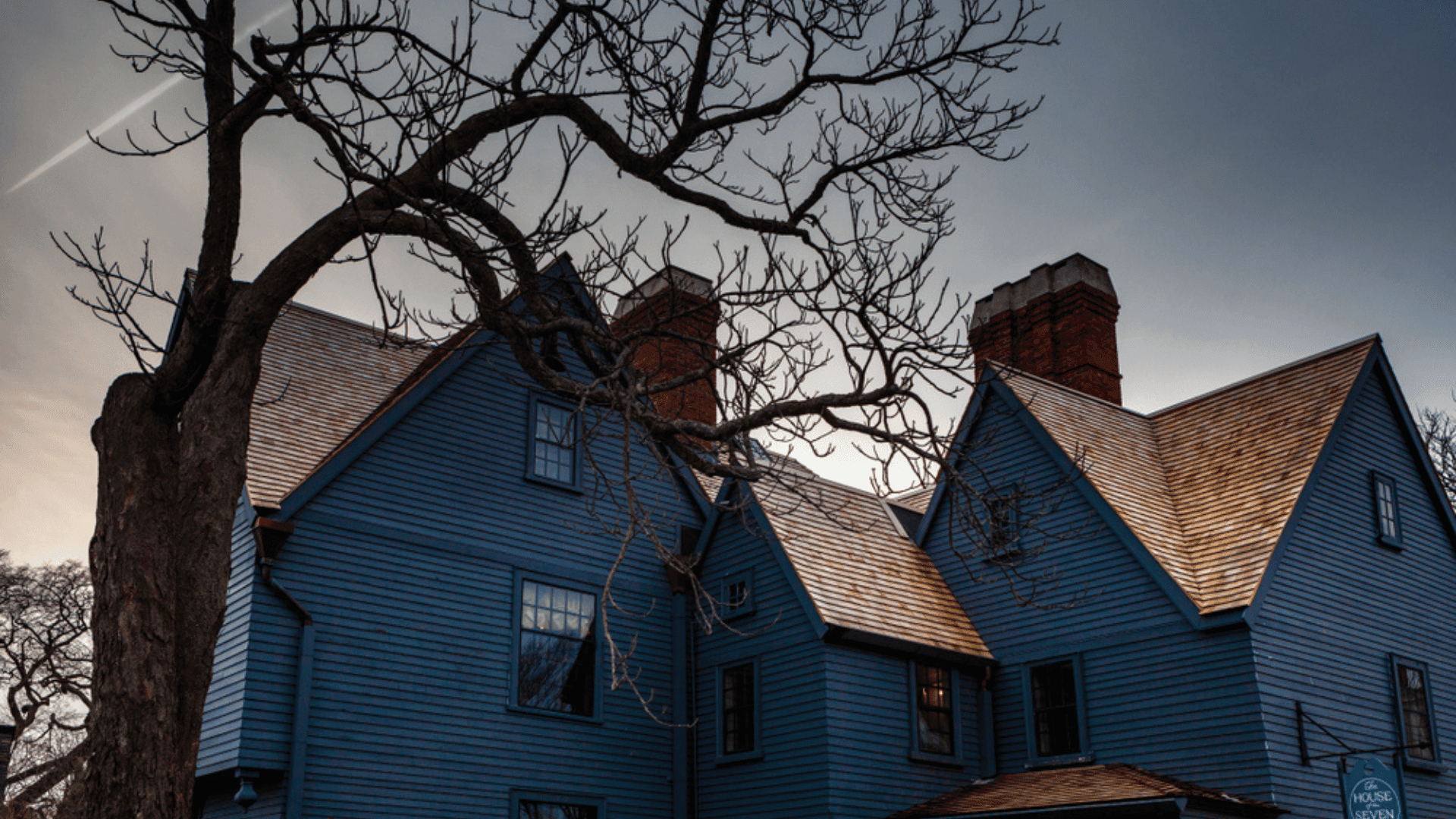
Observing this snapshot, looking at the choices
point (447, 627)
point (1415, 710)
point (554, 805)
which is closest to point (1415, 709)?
point (1415, 710)

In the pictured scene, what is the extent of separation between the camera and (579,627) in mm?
16859

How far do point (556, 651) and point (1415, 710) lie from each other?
12.1 metres

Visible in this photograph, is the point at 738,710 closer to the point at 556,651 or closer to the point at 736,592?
the point at 736,592

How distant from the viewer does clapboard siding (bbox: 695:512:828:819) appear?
16.0 metres

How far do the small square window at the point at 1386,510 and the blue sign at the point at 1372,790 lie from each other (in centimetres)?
360

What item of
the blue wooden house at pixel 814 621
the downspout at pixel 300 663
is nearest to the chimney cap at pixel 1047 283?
the blue wooden house at pixel 814 621

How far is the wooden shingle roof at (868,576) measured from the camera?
1680 centimetres

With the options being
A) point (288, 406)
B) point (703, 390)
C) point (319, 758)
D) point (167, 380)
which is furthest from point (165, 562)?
point (703, 390)

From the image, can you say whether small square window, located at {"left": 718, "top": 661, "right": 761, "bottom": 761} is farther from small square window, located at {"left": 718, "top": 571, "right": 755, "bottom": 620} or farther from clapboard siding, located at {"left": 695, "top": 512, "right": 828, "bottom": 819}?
small square window, located at {"left": 718, "top": 571, "right": 755, "bottom": 620}

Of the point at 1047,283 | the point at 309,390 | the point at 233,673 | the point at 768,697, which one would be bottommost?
the point at 768,697

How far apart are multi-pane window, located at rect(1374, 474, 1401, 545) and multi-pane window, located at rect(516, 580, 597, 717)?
11.6 m

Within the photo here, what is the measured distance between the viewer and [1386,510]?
18.5 m

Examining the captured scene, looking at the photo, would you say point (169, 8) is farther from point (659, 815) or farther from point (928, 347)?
point (659, 815)

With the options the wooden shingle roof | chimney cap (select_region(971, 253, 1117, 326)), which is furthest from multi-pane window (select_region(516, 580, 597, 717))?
chimney cap (select_region(971, 253, 1117, 326))
